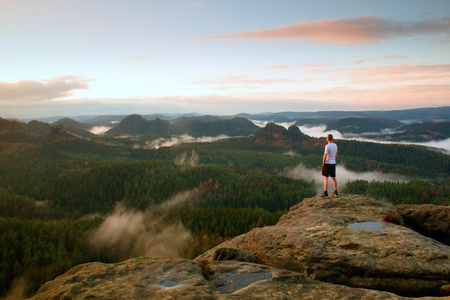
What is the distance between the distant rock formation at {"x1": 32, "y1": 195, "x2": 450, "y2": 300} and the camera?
1321cm

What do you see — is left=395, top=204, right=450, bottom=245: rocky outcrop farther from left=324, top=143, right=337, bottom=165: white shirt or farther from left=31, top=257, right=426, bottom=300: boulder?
left=31, top=257, right=426, bottom=300: boulder

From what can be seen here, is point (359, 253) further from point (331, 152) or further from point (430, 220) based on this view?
point (331, 152)

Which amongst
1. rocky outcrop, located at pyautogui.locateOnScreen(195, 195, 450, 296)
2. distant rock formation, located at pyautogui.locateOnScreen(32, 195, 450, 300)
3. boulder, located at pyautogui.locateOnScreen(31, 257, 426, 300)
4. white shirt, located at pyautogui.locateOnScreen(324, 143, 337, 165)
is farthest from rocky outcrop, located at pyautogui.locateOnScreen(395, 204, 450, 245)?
boulder, located at pyautogui.locateOnScreen(31, 257, 426, 300)

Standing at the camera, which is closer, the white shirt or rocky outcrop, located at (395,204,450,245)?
rocky outcrop, located at (395,204,450,245)

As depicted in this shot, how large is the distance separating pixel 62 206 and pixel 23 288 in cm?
10906

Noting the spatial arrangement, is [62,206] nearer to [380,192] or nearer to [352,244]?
[352,244]

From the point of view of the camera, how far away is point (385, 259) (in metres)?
17.0

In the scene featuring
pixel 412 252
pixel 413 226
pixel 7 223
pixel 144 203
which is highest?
pixel 412 252

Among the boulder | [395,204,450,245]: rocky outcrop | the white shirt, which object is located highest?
the white shirt

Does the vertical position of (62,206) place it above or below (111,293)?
below

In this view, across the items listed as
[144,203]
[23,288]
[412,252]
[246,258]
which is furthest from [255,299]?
[144,203]

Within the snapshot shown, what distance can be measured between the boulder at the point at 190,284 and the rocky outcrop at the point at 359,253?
384cm

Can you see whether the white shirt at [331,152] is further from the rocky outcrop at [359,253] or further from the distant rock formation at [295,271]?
the distant rock formation at [295,271]

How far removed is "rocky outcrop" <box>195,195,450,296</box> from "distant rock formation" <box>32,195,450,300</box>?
0.06m
